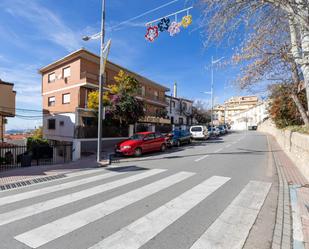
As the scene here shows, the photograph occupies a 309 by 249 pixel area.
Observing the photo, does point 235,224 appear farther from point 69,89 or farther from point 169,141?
point 69,89

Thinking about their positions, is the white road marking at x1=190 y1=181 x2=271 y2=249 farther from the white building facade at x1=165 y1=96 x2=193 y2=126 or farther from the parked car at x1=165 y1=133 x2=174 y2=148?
the white building facade at x1=165 y1=96 x2=193 y2=126

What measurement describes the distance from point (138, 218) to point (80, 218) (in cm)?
120

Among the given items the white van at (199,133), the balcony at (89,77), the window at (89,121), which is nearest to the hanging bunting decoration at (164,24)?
the window at (89,121)

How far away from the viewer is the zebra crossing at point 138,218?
3443 mm

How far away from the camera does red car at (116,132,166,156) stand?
13309 millimetres

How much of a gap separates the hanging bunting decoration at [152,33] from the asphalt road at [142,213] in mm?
5972

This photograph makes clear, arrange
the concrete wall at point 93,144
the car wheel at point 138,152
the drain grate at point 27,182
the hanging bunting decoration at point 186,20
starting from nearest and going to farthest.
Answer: the drain grate at point 27,182 < the hanging bunting decoration at point 186,20 < the car wheel at point 138,152 < the concrete wall at point 93,144

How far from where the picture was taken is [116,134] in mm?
19125

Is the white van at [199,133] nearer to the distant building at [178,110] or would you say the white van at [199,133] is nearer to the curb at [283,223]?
the distant building at [178,110]

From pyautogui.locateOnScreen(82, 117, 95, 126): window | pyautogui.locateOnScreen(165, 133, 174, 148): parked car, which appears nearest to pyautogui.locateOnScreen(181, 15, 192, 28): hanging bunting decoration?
pyautogui.locateOnScreen(165, 133, 174, 148): parked car

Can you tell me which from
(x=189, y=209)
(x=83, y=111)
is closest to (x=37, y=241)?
(x=189, y=209)

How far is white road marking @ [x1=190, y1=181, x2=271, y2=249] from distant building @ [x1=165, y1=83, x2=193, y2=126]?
32.1 metres

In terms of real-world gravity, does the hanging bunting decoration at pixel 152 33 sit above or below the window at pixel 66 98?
above

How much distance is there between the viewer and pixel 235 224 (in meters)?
3.99
